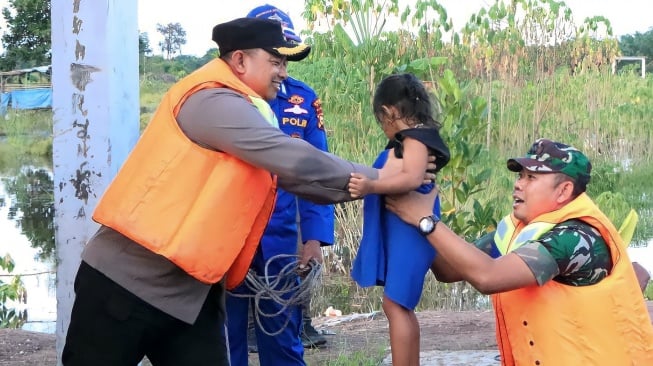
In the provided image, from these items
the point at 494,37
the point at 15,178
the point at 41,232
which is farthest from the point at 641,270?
the point at 15,178

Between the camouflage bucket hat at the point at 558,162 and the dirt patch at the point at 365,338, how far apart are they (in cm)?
214

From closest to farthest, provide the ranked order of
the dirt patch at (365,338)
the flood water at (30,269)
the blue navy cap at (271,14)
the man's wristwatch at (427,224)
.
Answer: the man's wristwatch at (427,224) → the blue navy cap at (271,14) → the dirt patch at (365,338) → the flood water at (30,269)

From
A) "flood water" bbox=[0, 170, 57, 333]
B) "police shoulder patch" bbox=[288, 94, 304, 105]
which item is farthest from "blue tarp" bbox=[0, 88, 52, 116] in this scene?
"police shoulder patch" bbox=[288, 94, 304, 105]

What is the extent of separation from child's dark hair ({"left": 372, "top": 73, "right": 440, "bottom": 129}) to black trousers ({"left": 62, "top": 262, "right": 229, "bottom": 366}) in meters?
1.13

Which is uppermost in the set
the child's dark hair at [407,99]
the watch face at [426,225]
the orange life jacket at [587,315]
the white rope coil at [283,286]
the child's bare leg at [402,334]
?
the child's dark hair at [407,99]

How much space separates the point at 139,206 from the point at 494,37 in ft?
28.7

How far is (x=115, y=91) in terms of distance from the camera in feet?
11.9

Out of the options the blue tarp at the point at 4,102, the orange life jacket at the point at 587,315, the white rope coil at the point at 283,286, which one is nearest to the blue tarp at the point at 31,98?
the blue tarp at the point at 4,102

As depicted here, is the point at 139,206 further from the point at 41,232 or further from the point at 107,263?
the point at 41,232

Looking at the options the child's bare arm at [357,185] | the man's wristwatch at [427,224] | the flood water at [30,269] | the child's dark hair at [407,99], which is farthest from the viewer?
the flood water at [30,269]

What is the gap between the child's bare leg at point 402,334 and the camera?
357cm

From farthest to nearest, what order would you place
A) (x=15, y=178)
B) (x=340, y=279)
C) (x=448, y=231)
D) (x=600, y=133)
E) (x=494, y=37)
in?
(x=15, y=178)
(x=600, y=133)
(x=494, y=37)
(x=340, y=279)
(x=448, y=231)

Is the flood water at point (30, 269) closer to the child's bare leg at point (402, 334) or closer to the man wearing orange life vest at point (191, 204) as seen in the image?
the child's bare leg at point (402, 334)

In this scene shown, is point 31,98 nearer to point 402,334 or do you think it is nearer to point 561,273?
point 402,334
